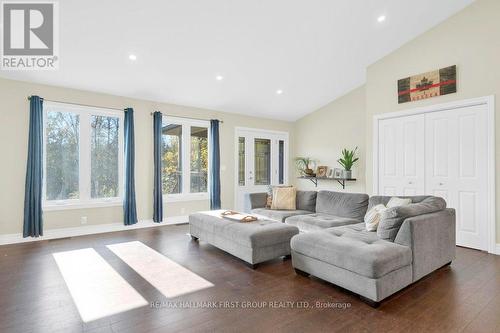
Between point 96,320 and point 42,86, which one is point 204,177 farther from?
point 96,320

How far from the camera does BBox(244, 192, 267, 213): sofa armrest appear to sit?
5.21 metres

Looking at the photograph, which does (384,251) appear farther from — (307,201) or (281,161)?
(281,161)

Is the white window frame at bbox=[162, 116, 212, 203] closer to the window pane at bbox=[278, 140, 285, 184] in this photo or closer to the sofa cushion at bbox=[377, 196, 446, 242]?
the window pane at bbox=[278, 140, 285, 184]

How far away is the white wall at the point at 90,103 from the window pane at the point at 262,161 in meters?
0.77

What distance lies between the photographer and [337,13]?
12.8ft

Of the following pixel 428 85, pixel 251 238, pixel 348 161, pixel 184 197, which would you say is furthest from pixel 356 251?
pixel 184 197

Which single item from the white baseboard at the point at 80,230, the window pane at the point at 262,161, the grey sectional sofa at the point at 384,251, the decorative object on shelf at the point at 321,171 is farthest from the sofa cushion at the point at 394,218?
the window pane at the point at 262,161

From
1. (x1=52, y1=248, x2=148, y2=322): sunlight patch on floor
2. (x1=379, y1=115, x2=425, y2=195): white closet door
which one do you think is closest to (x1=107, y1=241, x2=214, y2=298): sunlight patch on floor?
(x1=52, y1=248, x2=148, y2=322): sunlight patch on floor

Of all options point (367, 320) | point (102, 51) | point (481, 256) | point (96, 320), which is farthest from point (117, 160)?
point (481, 256)

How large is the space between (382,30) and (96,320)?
5132 mm

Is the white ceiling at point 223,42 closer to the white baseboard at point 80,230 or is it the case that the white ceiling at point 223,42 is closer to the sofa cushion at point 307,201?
the sofa cushion at point 307,201

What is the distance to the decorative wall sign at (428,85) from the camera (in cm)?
426

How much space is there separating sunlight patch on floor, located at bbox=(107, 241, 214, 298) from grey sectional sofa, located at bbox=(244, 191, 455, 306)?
109 centimetres

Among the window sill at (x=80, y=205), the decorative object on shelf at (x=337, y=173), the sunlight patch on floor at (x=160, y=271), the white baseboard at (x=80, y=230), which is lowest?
the sunlight patch on floor at (x=160, y=271)
